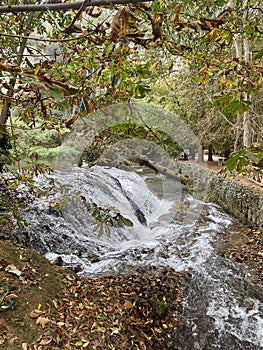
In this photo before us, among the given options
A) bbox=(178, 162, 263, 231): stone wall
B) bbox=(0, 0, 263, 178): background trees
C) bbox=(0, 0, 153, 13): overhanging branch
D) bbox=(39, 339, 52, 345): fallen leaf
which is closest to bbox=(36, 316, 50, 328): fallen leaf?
bbox=(39, 339, 52, 345): fallen leaf

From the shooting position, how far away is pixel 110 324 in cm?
284

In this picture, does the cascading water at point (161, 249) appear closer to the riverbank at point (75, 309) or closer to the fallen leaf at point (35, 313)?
the riverbank at point (75, 309)

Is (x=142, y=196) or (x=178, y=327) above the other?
(x=178, y=327)

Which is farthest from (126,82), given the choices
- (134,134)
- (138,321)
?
(138,321)

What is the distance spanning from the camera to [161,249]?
5355 mm

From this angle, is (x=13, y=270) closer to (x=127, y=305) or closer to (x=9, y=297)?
(x=9, y=297)

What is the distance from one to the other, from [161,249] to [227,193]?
4399 millimetres

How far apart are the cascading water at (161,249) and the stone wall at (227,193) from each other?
0.51 metres

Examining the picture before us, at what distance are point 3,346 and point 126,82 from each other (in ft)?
7.06

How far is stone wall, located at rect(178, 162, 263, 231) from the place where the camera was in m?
7.04

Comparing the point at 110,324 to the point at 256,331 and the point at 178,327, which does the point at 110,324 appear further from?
the point at 256,331

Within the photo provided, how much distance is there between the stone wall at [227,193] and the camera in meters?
7.04

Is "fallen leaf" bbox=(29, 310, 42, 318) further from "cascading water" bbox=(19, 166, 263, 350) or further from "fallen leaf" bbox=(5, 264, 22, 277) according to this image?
"cascading water" bbox=(19, 166, 263, 350)

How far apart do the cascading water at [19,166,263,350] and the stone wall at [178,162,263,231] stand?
514mm
